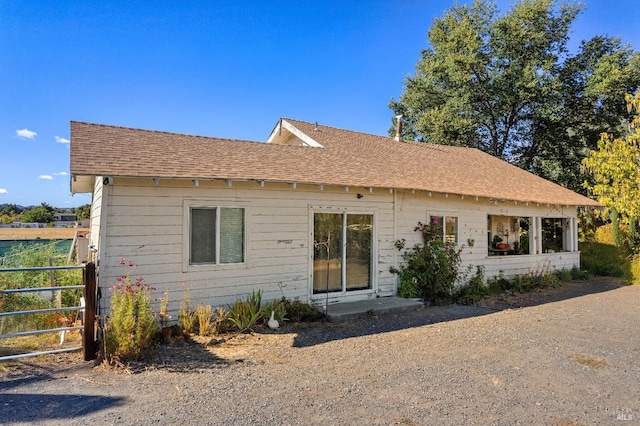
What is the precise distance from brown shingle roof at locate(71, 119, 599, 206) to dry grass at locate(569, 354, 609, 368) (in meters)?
4.95

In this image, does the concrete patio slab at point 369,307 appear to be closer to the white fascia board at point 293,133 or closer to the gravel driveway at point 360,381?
the gravel driveway at point 360,381

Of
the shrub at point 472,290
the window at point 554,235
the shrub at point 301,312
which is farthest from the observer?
the window at point 554,235

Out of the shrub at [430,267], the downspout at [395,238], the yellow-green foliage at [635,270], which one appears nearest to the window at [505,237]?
the yellow-green foliage at [635,270]

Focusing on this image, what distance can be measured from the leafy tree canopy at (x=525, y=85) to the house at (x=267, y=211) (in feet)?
41.1

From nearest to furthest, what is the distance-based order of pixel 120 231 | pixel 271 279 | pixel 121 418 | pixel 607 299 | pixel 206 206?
pixel 121 418, pixel 120 231, pixel 206 206, pixel 271 279, pixel 607 299

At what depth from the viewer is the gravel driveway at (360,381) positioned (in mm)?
3879

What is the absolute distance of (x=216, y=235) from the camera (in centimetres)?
752

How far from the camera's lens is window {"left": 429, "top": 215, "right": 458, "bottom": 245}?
10781mm

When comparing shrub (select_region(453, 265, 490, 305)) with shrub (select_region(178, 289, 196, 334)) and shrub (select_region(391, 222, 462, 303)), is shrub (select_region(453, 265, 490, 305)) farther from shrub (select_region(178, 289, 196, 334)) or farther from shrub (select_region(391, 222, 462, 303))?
shrub (select_region(178, 289, 196, 334))

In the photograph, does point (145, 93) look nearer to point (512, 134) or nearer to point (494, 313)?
point (494, 313)

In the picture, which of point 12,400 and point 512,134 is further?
point 512,134

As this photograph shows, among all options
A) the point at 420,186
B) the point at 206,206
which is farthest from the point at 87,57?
the point at 420,186

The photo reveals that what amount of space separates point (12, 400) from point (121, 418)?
146cm

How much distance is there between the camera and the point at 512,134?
2567cm
